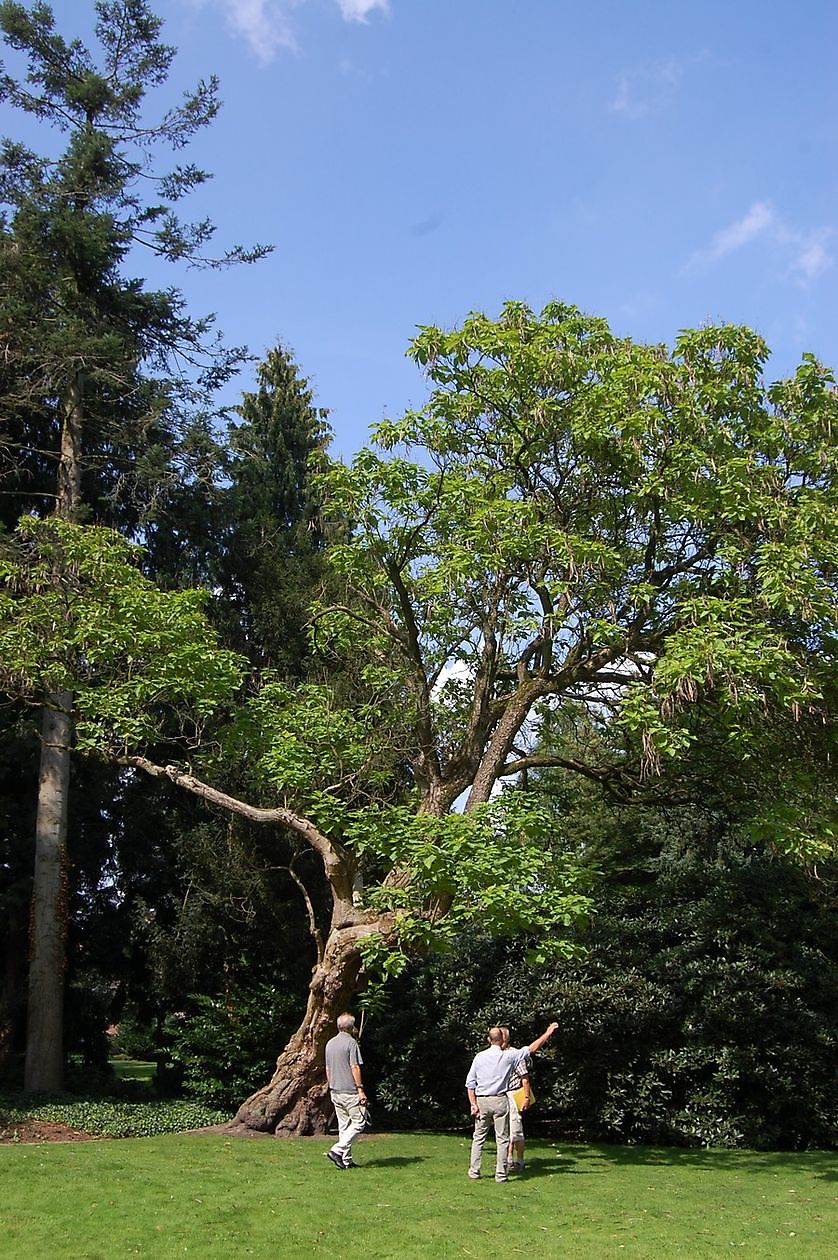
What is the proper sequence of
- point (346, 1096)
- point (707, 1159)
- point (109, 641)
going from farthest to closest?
1. point (109, 641)
2. point (707, 1159)
3. point (346, 1096)

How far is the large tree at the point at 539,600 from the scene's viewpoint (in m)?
11.2

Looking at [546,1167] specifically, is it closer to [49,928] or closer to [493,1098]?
[493,1098]

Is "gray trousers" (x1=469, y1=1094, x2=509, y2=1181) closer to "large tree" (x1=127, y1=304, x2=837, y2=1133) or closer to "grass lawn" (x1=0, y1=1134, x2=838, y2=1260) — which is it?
"grass lawn" (x1=0, y1=1134, x2=838, y2=1260)

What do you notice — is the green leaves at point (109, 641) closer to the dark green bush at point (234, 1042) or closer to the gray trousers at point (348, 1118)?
the gray trousers at point (348, 1118)

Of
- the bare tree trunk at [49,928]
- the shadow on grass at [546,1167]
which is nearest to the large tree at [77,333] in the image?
the bare tree trunk at [49,928]

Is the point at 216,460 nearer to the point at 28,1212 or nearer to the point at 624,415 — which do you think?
the point at 624,415

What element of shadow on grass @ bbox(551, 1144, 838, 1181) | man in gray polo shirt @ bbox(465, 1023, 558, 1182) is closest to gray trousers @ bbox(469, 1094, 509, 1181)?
man in gray polo shirt @ bbox(465, 1023, 558, 1182)

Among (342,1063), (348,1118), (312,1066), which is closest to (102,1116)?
(312,1066)

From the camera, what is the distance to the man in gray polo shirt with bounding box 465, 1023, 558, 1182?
1040 centimetres

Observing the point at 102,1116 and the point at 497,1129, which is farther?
the point at 102,1116

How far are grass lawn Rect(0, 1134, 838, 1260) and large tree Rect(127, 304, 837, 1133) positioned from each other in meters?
2.26

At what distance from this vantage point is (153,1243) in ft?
24.1

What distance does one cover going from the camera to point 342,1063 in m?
10.9

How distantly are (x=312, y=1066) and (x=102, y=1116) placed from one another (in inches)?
130
